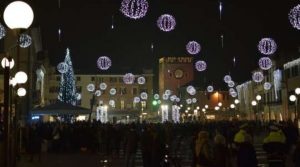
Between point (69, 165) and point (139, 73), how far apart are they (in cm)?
11032

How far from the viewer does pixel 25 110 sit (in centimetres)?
5434

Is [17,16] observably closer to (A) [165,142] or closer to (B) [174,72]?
(A) [165,142]

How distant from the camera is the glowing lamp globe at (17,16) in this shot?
9.50 meters

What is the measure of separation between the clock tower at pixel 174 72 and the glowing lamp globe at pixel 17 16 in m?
123

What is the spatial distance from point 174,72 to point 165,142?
118m

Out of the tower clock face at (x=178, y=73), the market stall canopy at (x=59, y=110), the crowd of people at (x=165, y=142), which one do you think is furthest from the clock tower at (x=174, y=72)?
the market stall canopy at (x=59, y=110)

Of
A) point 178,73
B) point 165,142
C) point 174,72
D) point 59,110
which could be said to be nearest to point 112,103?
point 174,72

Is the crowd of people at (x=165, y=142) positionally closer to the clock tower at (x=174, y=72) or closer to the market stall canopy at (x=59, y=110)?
the market stall canopy at (x=59, y=110)

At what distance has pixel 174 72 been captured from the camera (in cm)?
13625

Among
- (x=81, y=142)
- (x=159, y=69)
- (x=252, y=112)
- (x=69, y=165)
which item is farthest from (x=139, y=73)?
(x=69, y=165)

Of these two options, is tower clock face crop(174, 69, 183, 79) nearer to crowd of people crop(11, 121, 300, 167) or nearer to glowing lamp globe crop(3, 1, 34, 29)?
crowd of people crop(11, 121, 300, 167)

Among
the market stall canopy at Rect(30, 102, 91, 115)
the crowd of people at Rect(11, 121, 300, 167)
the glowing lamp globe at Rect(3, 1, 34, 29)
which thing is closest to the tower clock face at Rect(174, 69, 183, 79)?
the crowd of people at Rect(11, 121, 300, 167)

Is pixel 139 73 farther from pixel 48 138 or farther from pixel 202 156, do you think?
pixel 202 156

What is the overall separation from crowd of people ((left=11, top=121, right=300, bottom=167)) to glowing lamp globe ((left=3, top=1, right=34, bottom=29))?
159 inches
